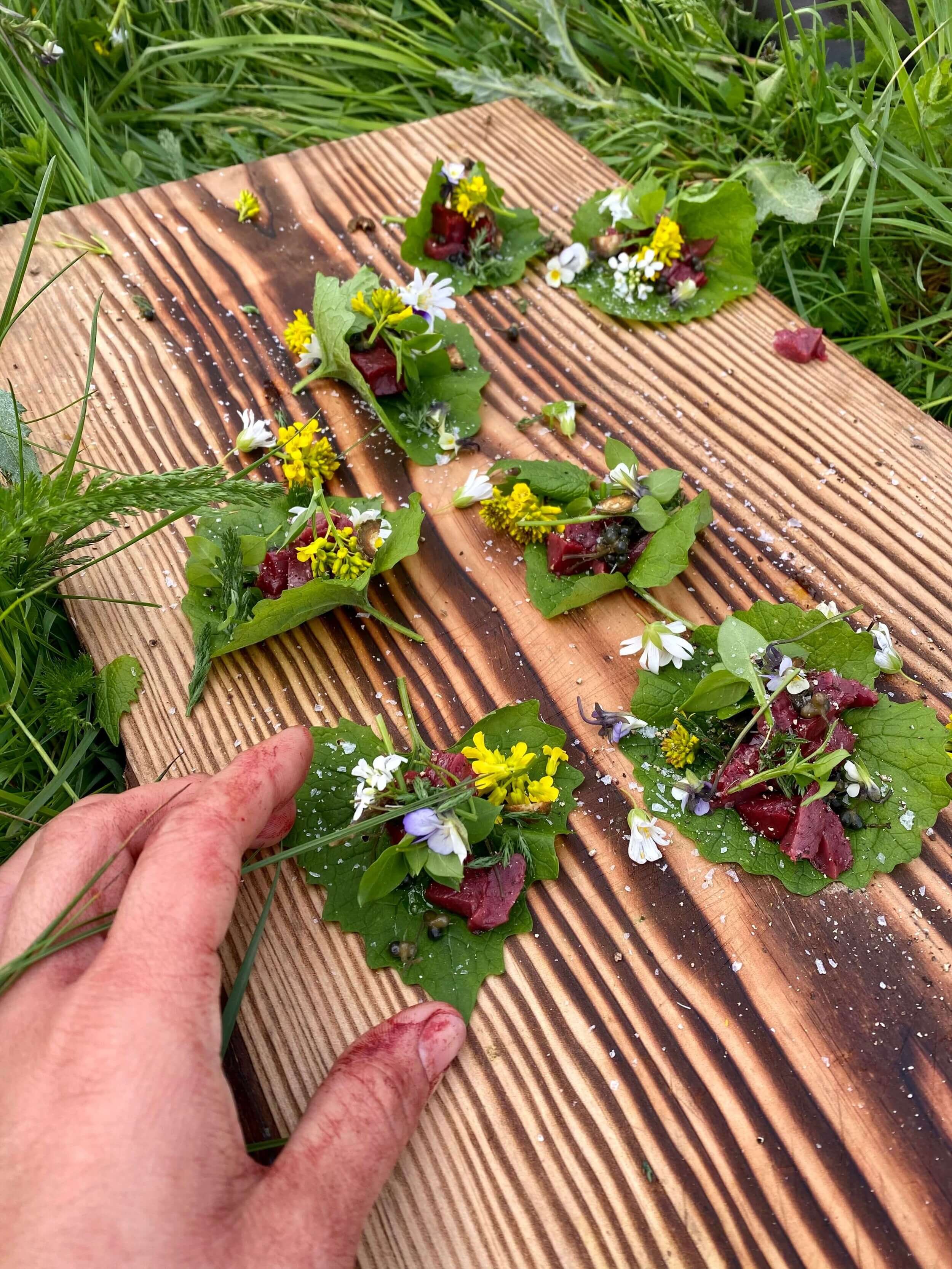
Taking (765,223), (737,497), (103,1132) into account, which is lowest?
(103,1132)

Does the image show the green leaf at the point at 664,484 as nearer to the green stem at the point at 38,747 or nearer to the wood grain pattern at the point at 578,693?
the wood grain pattern at the point at 578,693

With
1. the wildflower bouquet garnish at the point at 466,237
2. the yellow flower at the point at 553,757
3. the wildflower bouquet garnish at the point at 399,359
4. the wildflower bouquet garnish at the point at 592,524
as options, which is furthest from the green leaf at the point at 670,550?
the wildflower bouquet garnish at the point at 466,237

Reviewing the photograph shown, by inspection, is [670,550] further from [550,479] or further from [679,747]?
[679,747]

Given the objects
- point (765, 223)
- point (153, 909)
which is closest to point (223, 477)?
point (153, 909)

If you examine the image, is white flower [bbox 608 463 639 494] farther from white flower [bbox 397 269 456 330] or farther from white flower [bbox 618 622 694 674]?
white flower [bbox 397 269 456 330]

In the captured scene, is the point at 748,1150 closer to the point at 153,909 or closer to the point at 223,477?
the point at 153,909

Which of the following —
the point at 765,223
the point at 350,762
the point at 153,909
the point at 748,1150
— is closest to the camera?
the point at 153,909
